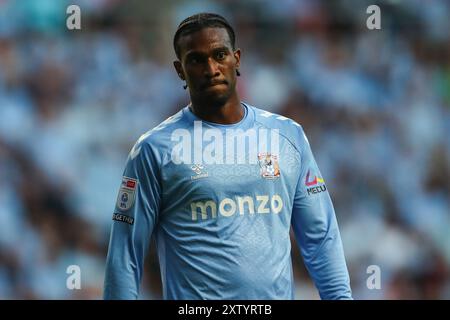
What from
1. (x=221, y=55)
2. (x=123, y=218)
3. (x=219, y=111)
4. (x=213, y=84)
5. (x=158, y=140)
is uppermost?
(x=221, y=55)

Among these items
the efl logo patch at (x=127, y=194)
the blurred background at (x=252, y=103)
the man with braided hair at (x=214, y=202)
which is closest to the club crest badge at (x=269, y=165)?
the man with braided hair at (x=214, y=202)

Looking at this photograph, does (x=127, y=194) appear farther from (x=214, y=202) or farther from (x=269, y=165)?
(x=269, y=165)

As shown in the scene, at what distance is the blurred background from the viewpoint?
6492 mm

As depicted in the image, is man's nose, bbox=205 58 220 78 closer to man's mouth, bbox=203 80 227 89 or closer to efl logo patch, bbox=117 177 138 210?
man's mouth, bbox=203 80 227 89

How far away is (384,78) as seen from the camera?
278 inches

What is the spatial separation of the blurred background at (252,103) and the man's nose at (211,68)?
118 inches

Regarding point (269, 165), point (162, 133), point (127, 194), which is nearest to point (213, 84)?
point (162, 133)

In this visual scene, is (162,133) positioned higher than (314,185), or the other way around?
(162,133)

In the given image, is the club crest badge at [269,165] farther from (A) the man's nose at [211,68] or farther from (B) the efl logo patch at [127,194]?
(B) the efl logo patch at [127,194]

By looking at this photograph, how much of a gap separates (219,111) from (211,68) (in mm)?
192

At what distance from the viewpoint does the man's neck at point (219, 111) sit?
358 cm

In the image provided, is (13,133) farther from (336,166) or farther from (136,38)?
(336,166)

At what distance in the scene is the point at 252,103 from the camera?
6.79 metres

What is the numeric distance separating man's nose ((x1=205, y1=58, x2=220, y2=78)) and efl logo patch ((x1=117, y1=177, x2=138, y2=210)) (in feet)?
1.71
